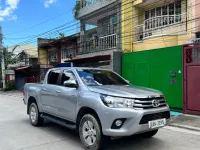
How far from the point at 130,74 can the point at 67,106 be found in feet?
22.9

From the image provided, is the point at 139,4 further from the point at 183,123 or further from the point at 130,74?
the point at 183,123

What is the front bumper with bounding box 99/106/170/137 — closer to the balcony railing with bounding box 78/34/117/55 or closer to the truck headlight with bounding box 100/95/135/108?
the truck headlight with bounding box 100/95/135/108

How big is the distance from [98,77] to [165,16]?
915 cm

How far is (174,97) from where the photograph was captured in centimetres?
960

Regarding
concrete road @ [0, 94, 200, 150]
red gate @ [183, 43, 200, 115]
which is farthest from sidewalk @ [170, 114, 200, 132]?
red gate @ [183, 43, 200, 115]

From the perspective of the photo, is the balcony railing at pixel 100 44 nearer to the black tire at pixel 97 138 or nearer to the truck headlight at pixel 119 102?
the black tire at pixel 97 138

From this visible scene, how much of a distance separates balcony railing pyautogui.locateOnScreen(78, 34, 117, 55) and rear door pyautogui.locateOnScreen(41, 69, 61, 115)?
28.6 ft

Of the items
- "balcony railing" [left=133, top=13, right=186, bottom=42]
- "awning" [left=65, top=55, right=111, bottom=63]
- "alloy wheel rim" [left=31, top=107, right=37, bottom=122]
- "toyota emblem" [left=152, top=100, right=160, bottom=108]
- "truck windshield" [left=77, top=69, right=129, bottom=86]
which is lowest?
"alloy wheel rim" [left=31, top=107, right=37, bottom=122]

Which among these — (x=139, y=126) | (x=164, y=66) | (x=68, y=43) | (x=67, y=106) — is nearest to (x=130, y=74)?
(x=164, y=66)

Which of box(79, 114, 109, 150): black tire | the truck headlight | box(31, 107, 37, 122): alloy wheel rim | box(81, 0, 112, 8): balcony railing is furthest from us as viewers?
box(81, 0, 112, 8): balcony railing

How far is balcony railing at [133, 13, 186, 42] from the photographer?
13046mm

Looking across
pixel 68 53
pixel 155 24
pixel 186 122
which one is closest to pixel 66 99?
pixel 186 122

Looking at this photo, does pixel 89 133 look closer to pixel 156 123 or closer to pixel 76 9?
→ pixel 156 123

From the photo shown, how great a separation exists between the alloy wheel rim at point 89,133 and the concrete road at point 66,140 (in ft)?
1.25
